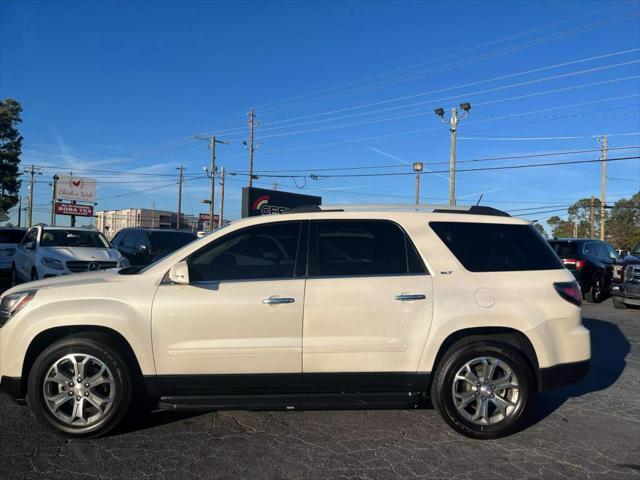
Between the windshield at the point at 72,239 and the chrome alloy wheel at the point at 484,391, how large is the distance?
35.5 ft

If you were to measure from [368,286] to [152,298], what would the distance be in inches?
67.9

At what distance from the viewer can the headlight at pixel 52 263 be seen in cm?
1134

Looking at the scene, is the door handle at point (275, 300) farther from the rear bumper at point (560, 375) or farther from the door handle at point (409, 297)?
the rear bumper at point (560, 375)

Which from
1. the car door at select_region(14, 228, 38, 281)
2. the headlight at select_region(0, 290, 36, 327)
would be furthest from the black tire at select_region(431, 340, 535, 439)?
the car door at select_region(14, 228, 38, 281)

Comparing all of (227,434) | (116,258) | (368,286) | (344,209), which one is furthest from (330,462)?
(116,258)

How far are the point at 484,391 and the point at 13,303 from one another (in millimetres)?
3896

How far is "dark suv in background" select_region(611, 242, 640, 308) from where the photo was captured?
11.7 meters

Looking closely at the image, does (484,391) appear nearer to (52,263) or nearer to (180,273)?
(180,273)

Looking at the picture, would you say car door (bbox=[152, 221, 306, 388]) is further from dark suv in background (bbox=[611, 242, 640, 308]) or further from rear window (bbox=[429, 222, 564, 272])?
dark suv in background (bbox=[611, 242, 640, 308])

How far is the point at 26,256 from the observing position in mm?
12539

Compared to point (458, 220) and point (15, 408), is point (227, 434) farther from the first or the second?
point (458, 220)

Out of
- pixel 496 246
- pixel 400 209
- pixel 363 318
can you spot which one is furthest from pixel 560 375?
pixel 400 209

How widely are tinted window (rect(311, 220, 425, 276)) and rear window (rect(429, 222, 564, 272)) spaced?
364 mm

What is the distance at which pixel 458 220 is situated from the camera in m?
4.61
